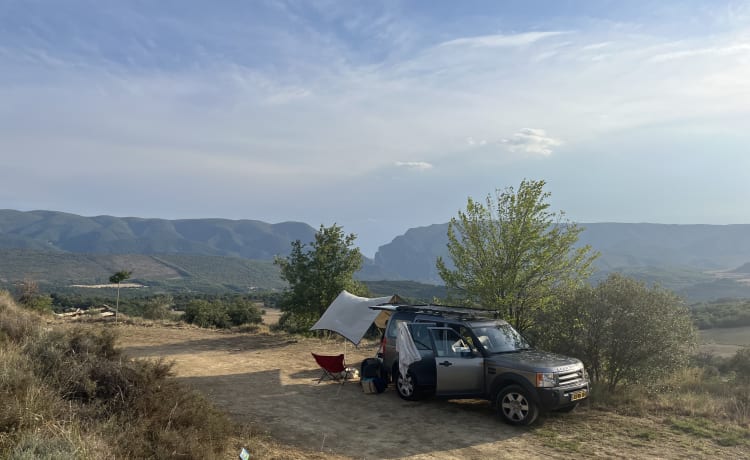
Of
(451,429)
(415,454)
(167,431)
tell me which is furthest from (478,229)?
(167,431)

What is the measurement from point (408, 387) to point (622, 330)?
529cm

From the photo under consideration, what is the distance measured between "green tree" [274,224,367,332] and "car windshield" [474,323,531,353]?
13907mm

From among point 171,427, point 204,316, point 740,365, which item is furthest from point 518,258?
point 204,316

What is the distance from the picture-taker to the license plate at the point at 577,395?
9223 mm

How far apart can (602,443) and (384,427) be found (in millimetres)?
3804

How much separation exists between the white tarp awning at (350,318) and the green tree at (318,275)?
23.5 ft

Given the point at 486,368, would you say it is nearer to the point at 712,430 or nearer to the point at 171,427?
the point at 712,430

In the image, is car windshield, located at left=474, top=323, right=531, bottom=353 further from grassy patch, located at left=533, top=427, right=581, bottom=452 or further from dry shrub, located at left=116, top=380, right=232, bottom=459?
dry shrub, located at left=116, top=380, right=232, bottom=459

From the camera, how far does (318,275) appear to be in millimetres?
24344

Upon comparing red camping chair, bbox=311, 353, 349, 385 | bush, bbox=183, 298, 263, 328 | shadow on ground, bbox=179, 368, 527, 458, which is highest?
red camping chair, bbox=311, 353, 349, 385

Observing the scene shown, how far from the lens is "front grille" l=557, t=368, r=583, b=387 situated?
9.17 metres

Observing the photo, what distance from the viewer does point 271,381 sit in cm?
1315

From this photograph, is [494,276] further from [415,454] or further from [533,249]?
[415,454]

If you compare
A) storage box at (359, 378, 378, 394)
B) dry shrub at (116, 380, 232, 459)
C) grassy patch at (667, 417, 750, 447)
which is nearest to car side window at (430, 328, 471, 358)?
storage box at (359, 378, 378, 394)
